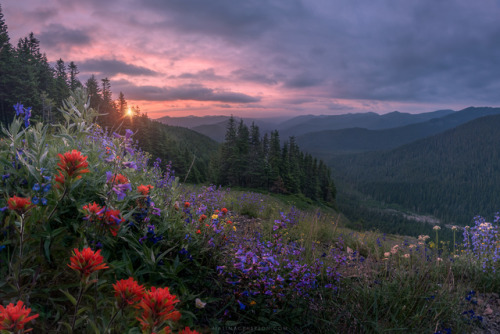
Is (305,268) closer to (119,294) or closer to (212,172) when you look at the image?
(119,294)

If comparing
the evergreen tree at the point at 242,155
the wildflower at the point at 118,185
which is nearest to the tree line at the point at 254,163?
the evergreen tree at the point at 242,155

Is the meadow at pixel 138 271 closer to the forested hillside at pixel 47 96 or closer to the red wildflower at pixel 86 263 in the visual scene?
the red wildflower at pixel 86 263

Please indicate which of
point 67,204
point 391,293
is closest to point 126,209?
point 67,204

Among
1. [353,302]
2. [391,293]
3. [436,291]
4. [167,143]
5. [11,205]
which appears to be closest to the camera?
[11,205]

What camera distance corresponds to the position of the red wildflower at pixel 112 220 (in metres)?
1.78

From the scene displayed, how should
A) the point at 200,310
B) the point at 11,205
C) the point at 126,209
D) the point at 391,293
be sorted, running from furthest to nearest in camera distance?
1. the point at 391,293
2. the point at 126,209
3. the point at 200,310
4. the point at 11,205

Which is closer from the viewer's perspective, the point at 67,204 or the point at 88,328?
the point at 88,328

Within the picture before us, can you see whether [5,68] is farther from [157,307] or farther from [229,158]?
[157,307]

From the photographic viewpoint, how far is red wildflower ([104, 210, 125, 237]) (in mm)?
1782

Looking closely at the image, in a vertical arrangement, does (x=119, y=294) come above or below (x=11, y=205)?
below

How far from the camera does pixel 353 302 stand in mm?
2754

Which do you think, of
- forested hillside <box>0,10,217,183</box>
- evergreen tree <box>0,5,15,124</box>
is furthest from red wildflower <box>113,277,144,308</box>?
evergreen tree <box>0,5,15,124</box>

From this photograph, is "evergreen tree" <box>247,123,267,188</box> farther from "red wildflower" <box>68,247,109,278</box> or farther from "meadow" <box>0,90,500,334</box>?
"red wildflower" <box>68,247,109,278</box>

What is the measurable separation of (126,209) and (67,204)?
1.53ft
